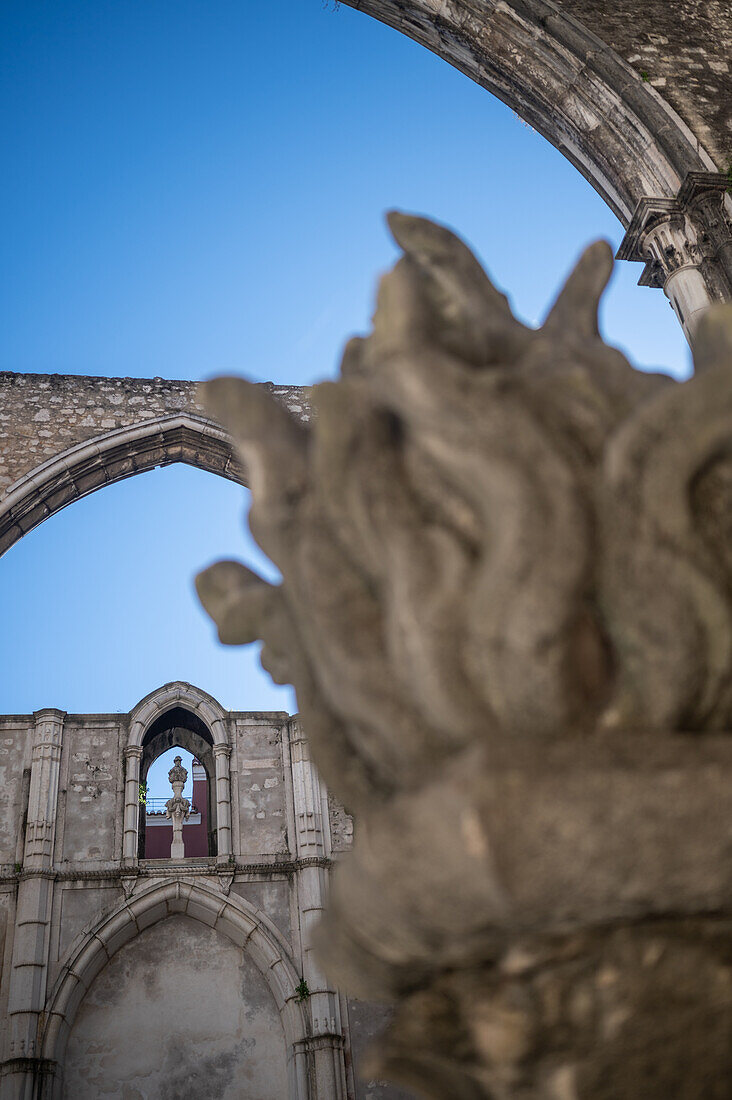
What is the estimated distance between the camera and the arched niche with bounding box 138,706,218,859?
9.43 metres

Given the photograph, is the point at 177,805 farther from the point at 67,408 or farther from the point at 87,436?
the point at 67,408

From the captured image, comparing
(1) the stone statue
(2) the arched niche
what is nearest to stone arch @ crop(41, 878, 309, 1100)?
(1) the stone statue

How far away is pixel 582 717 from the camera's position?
34.9 inches

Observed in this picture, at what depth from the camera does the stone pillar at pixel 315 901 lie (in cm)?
757

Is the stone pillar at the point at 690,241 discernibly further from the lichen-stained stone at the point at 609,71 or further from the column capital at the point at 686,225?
the lichen-stained stone at the point at 609,71

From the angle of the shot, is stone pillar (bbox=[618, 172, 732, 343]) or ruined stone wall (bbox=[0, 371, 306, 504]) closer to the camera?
stone pillar (bbox=[618, 172, 732, 343])

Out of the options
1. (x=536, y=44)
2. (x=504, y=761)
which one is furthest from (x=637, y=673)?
(x=536, y=44)

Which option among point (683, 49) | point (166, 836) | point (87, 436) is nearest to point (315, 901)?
point (87, 436)

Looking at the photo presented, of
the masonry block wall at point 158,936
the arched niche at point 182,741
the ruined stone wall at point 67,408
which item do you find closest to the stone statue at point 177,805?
the arched niche at point 182,741

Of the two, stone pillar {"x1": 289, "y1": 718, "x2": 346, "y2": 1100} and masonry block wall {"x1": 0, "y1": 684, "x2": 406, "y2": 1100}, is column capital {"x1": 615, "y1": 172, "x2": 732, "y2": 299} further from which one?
masonry block wall {"x1": 0, "y1": 684, "x2": 406, "y2": 1100}

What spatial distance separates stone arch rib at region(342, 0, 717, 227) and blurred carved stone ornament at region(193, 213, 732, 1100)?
4.59m

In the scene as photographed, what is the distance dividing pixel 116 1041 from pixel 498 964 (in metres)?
8.51

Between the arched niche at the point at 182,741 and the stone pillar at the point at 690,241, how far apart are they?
6.60 m

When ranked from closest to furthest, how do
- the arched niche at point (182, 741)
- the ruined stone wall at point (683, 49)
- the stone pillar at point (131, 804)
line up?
1. the ruined stone wall at point (683, 49)
2. the stone pillar at point (131, 804)
3. the arched niche at point (182, 741)
